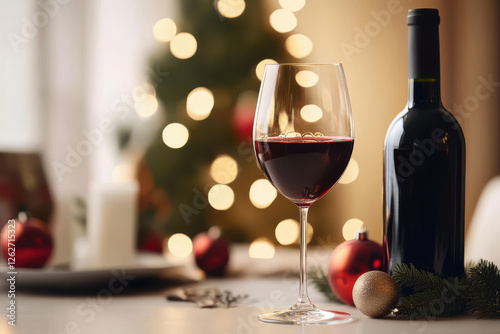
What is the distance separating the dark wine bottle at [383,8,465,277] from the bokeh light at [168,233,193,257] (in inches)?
89.2

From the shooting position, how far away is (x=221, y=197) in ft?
10.6

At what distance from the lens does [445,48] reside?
304 centimetres

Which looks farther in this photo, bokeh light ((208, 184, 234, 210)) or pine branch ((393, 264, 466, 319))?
bokeh light ((208, 184, 234, 210))

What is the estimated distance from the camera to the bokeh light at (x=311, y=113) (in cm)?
83

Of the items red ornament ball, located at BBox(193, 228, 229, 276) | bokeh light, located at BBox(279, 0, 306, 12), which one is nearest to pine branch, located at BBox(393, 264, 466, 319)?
red ornament ball, located at BBox(193, 228, 229, 276)

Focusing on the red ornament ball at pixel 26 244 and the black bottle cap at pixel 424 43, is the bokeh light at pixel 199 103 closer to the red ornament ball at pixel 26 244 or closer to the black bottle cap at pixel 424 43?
the red ornament ball at pixel 26 244

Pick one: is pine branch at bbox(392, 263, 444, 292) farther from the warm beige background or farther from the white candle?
the warm beige background

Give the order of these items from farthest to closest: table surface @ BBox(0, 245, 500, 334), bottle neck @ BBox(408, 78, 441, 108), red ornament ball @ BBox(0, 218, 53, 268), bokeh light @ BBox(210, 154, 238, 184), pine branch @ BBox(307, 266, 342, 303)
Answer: bokeh light @ BBox(210, 154, 238, 184) → red ornament ball @ BBox(0, 218, 53, 268) → pine branch @ BBox(307, 266, 342, 303) → bottle neck @ BBox(408, 78, 441, 108) → table surface @ BBox(0, 245, 500, 334)

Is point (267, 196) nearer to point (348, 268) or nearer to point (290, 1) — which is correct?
point (290, 1)

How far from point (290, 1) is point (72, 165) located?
1.52 meters

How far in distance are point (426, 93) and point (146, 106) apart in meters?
2.57

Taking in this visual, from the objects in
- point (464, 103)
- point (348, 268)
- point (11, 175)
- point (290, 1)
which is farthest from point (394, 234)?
point (290, 1)

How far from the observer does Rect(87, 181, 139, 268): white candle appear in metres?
1.20

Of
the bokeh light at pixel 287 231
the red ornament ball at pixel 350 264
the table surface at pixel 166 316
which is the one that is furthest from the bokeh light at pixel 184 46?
the red ornament ball at pixel 350 264
